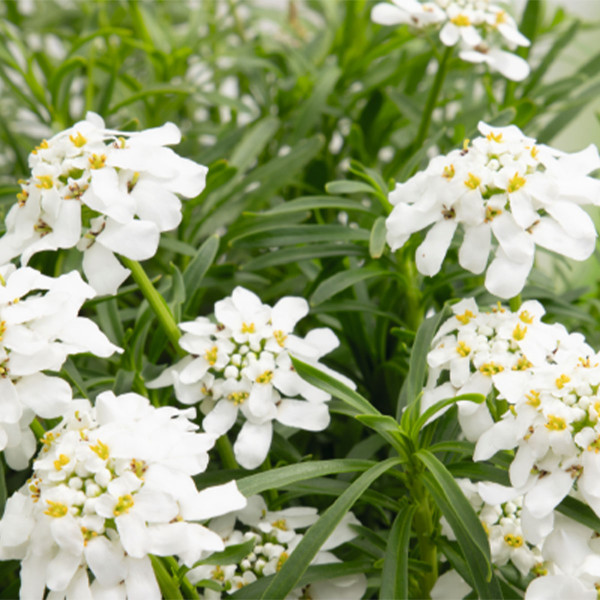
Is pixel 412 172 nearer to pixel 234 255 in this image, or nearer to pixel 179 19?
pixel 234 255

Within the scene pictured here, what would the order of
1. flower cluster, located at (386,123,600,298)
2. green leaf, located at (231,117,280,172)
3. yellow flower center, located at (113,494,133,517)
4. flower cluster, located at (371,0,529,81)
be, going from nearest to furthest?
yellow flower center, located at (113,494,133,517), flower cluster, located at (386,123,600,298), flower cluster, located at (371,0,529,81), green leaf, located at (231,117,280,172)

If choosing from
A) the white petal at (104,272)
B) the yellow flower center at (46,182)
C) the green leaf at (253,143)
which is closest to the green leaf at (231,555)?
the white petal at (104,272)

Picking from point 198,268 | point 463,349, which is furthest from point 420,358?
point 198,268

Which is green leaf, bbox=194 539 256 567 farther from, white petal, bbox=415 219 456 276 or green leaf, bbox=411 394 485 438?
white petal, bbox=415 219 456 276

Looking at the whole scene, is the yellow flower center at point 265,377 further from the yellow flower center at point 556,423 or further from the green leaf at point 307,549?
the yellow flower center at point 556,423

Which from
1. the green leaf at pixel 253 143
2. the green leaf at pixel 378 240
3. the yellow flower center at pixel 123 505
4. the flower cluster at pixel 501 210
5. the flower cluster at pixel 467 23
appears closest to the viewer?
the yellow flower center at pixel 123 505

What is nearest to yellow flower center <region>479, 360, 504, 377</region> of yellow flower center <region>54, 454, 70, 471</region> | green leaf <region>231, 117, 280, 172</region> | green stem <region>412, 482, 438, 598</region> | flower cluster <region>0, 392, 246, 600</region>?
green stem <region>412, 482, 438, 598</region>
